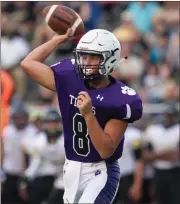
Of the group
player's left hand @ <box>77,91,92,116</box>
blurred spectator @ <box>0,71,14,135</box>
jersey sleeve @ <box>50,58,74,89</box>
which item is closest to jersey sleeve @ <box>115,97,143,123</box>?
player's left hand @ <box>77,91,92,116</box>

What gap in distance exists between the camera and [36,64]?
21.0ft

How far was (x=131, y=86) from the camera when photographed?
11000mm

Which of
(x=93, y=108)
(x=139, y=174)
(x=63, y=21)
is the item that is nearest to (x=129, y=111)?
(x=93, y=108)

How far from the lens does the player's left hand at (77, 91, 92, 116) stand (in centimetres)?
593

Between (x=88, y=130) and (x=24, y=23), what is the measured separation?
269 inches

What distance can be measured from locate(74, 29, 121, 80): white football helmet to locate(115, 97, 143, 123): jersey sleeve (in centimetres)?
26

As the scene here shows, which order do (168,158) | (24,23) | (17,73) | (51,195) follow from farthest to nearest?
(24,23), (17,73), (168,158), (51,195)

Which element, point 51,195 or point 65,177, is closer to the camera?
point 65,177

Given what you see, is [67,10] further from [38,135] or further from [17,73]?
[17,73]

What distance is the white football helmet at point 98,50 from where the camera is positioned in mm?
6191

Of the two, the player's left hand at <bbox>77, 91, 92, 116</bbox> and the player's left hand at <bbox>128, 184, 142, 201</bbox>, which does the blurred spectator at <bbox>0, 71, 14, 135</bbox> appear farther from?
the player's left hand at <bbox>77, 91, 92, 116</bbox>

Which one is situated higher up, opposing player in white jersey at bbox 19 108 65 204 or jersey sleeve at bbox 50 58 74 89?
jersey sleeve at bbox 50 58 74 89

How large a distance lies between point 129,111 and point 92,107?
25 centimetres

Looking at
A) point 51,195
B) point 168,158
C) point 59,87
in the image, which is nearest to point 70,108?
point 59,87
